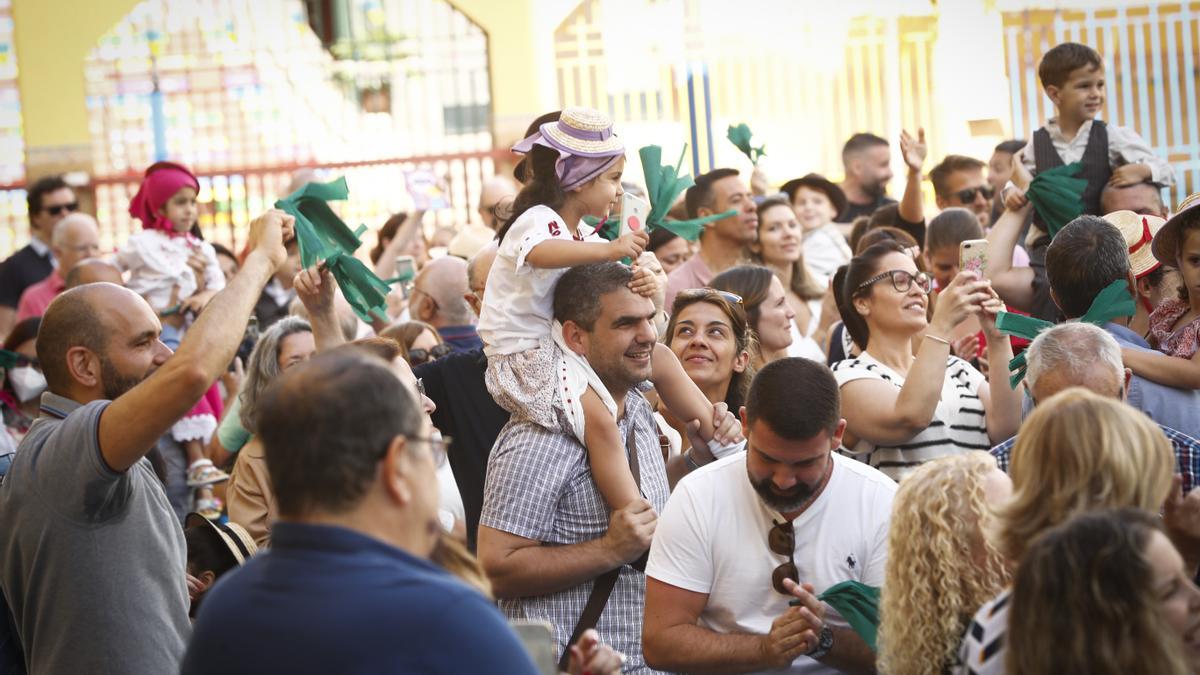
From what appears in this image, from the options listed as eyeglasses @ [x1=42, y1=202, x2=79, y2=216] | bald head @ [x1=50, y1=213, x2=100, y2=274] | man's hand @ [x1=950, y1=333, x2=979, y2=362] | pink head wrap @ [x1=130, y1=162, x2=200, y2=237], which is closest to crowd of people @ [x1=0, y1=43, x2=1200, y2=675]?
man's hand @ [x1=950, y1=333, x2=979, y2=362]

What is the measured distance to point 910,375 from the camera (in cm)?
443

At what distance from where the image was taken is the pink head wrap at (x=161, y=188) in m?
8.16

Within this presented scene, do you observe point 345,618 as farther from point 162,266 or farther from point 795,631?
point 162,266

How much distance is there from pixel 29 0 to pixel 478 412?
43.5ft

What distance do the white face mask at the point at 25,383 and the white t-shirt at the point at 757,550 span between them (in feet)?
13.6

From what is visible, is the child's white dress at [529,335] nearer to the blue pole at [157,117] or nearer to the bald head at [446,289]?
the bald head at [446,289]

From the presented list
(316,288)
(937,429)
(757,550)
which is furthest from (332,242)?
(937,429)

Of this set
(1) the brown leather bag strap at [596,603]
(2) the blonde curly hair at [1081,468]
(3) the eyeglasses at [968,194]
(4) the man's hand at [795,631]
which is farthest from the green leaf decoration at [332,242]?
(3) the eyeglasses at [968,194]

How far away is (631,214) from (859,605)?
1.49m

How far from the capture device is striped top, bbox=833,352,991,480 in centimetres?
460

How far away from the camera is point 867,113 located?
47.0ft

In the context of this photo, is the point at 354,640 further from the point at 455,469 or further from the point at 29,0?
the point at 29,0

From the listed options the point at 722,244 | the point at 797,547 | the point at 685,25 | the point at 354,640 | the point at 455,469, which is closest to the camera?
the point at 354,640

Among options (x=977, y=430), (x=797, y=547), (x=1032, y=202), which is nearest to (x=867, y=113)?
(x=1032, y=202)
